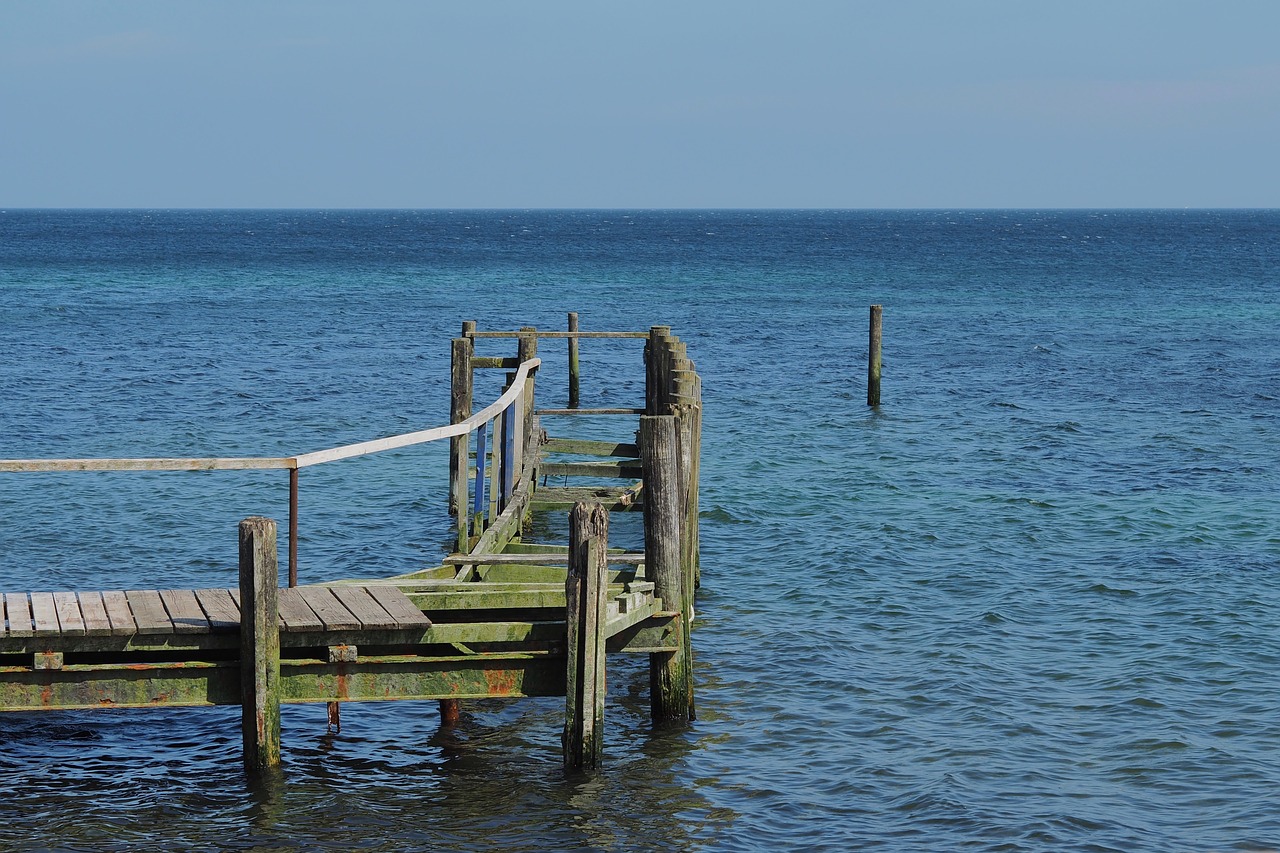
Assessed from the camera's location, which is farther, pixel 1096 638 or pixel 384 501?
pixel 384 501

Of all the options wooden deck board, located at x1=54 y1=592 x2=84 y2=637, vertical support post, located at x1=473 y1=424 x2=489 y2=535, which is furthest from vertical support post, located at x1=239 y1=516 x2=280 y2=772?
vertical support post, located at x1=473 y1=424 x2=489 y2=535

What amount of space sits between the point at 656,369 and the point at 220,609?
305 inches

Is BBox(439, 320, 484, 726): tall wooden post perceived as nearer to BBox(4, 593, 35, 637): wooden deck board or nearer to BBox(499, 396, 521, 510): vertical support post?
BBox(499, 396, 521, 510): vertical support post

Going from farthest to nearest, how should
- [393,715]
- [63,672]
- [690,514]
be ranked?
[690,514] → [393,715] → [63,672]

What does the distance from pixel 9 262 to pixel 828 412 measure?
68906 mm

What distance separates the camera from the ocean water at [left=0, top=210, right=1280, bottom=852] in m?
8.48

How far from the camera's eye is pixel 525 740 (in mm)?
9570

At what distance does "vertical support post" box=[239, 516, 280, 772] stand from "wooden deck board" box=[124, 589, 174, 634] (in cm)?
45

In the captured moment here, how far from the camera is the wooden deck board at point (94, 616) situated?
7.69m

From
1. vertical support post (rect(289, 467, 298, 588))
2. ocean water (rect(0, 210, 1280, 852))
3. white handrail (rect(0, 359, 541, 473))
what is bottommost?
ocean water (rect(0, 210, 1280, 852))

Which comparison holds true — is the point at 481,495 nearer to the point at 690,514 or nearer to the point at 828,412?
the point at 690,514

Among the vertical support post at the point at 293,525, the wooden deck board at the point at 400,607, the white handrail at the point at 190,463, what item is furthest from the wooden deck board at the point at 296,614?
the white handrail at the point at 190,463

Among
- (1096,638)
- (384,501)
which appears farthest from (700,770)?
(384,501)

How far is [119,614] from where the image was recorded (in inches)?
313
